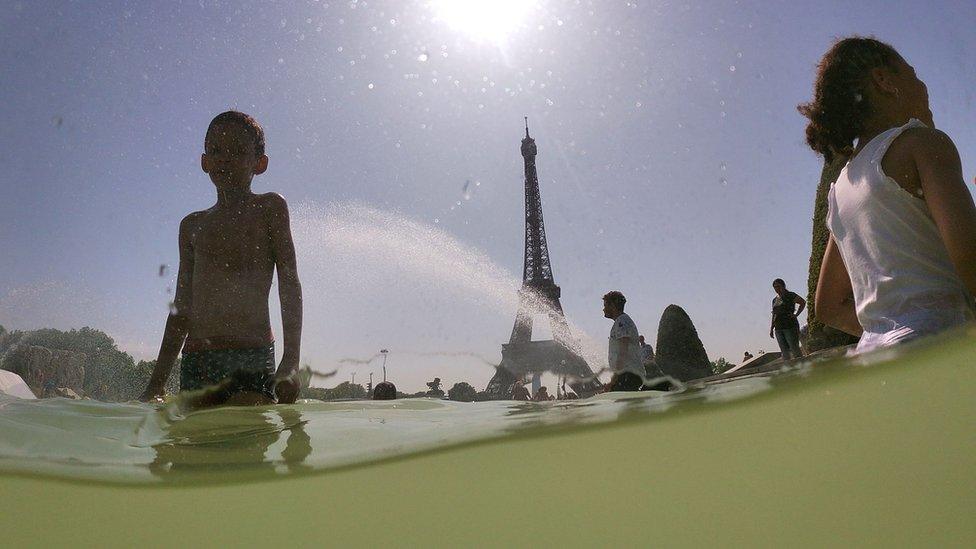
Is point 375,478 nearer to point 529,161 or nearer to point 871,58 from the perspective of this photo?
point 529,161

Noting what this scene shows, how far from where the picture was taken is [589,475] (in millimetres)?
1393

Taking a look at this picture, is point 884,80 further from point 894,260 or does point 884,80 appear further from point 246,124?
point 246,124

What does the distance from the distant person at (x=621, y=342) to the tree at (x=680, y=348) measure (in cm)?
10

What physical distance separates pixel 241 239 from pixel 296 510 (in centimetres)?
135

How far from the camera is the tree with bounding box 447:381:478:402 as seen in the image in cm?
239

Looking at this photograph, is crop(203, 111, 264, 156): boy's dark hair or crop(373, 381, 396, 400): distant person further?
crop(373, 381, 396, 400): distant person

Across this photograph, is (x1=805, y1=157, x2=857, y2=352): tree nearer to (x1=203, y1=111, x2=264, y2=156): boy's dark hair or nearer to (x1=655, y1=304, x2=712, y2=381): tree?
(x1=655, y1=304, x2=712, y2=381): tree

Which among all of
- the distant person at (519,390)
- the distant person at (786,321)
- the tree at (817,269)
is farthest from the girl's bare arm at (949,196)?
the distant person at (519,390)

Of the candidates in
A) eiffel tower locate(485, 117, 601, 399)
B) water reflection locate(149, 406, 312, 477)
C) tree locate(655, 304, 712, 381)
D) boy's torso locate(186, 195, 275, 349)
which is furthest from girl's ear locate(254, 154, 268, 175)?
tree locate(655, 304, 712, 381)

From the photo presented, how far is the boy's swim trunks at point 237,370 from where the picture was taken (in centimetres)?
223

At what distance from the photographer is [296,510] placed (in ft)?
4.70

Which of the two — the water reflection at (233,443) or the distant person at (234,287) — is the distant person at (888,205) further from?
the distant person at (234,287)

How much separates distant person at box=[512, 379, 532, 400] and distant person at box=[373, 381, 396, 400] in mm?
595

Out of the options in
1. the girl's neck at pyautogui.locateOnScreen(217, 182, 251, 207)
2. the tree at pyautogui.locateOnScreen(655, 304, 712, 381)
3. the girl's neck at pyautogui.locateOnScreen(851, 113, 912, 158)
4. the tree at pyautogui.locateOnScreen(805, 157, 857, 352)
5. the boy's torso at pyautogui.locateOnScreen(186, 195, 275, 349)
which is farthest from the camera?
the girl's neck at pyautogui.locateOnScreen(217, 182, 251, 207)
